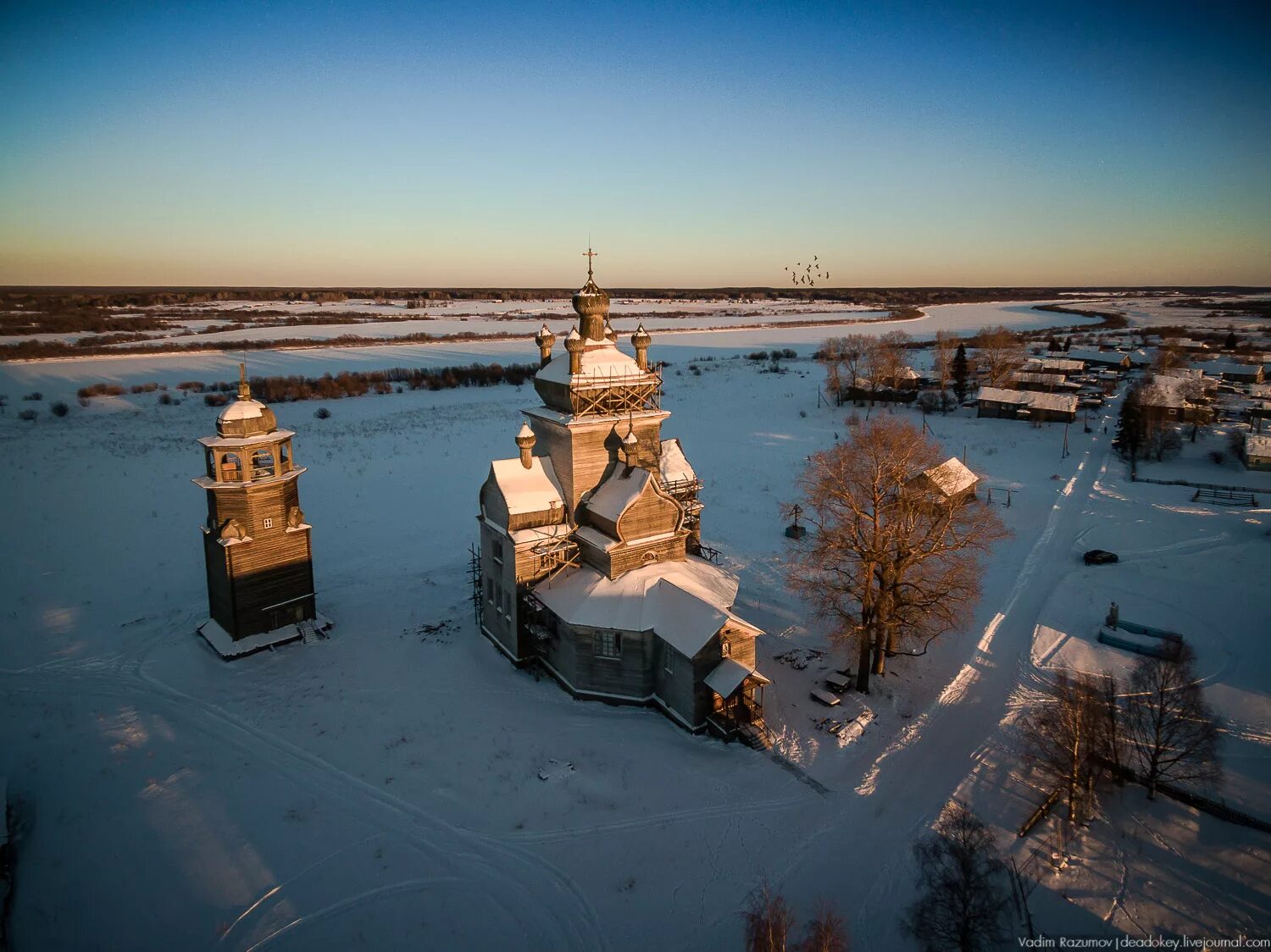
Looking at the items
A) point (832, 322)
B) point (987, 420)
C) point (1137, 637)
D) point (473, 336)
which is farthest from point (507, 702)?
point (832, 322)

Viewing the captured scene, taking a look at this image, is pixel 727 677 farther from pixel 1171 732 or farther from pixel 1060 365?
pixel 1060 365

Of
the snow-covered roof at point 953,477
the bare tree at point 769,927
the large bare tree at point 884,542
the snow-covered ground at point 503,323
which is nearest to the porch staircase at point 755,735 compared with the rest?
the large bare tree at point 884,542

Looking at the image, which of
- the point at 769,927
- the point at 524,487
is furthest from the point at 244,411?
the point at 769,927

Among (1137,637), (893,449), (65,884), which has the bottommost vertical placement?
(65,884)

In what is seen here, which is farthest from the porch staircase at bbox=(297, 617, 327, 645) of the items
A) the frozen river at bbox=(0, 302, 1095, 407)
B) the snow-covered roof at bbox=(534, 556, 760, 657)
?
the frozen river at bbox=(0, 302, 1095, 407)

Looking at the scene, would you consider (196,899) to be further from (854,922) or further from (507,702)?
(854,922)

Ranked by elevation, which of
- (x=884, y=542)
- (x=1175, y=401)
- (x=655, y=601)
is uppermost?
(x=1175, y=401)
